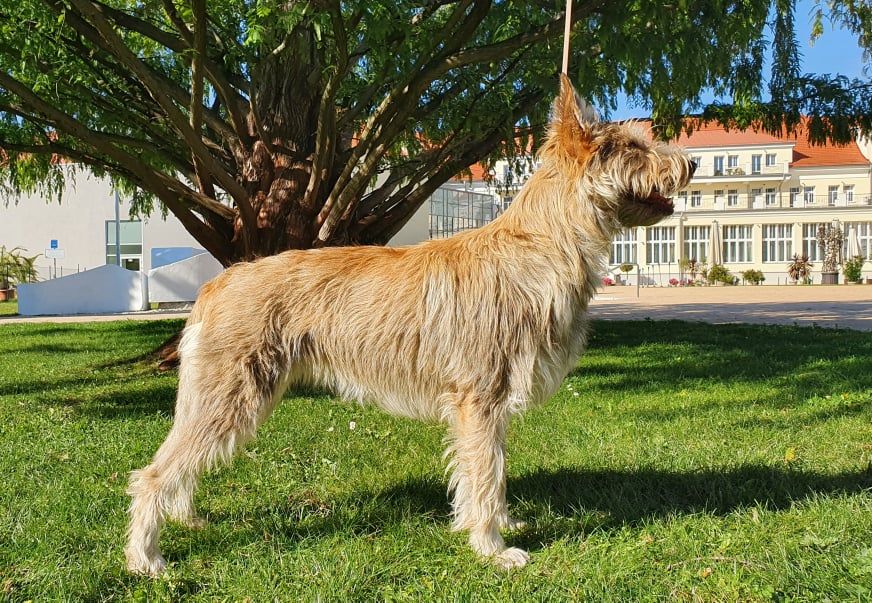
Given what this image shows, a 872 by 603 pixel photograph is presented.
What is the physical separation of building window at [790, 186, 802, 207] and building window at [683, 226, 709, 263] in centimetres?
861

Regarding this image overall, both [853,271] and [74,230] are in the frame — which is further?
[853,271]

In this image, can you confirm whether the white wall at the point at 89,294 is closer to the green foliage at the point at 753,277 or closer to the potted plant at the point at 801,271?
the green foliage at the point at 753,277

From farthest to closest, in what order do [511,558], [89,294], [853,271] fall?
[853,271], [89,294], [511,558]

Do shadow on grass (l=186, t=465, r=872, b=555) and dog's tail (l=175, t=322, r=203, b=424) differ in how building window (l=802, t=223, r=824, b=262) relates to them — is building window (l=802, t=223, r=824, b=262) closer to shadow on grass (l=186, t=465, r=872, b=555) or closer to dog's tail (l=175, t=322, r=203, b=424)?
shadow on grass (l=186, t=465, r=872, b=555)

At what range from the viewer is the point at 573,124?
143 inches

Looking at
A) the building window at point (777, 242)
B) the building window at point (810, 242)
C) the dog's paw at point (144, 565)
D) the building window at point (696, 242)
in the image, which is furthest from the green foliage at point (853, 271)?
the dog's paw at point (144, 565)

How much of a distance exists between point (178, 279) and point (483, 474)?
2937 cm

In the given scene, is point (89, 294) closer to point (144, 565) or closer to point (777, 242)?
point (144, 565)

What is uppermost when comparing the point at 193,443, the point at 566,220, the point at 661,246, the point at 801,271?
the point at 661,246

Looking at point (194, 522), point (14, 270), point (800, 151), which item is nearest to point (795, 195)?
point (800, 151)

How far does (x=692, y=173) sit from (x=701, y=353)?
8.02 meters

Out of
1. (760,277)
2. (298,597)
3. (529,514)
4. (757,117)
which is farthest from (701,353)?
(760,277)

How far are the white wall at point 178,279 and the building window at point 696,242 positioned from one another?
45.2m

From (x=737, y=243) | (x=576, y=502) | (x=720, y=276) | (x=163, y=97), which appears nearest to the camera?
(x=576, y=502)
